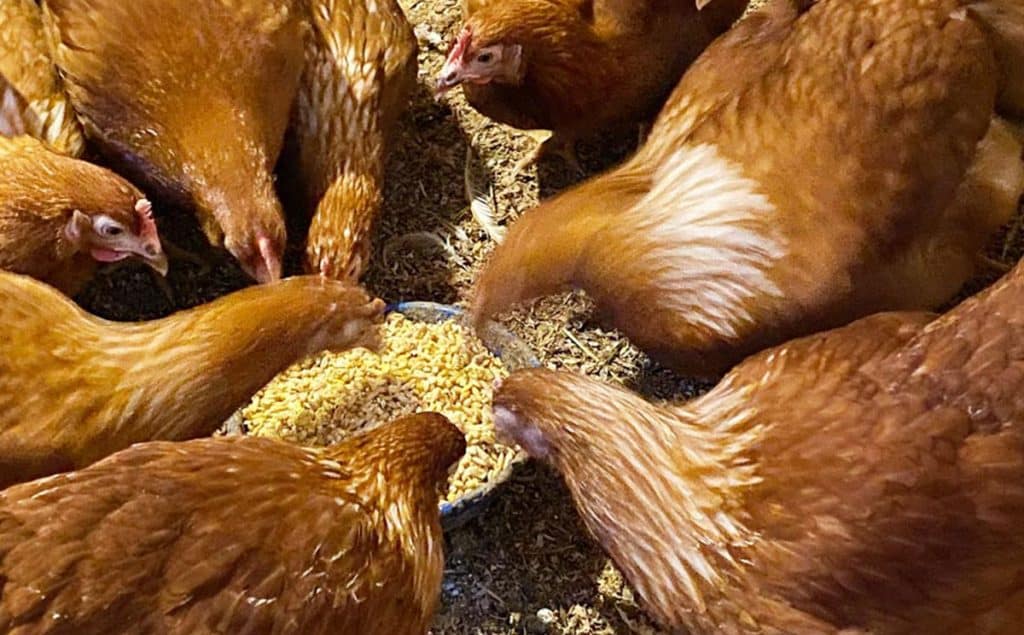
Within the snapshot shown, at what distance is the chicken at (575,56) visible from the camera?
2.14 meters

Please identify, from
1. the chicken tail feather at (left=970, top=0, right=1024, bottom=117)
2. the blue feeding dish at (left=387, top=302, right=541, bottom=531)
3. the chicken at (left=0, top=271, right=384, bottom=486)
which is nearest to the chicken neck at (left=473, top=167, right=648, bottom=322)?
the blue feeding dish at (left=387, top=302, right=541, bottom=531)

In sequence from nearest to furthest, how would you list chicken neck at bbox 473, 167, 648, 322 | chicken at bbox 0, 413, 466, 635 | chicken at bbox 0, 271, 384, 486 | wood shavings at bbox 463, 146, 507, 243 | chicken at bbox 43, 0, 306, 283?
1. chicken at bbox 0, 413, 466, 635
2. chicken at bbox 0, 271, 384, 486
3. chicken neck at bbox 473, 167, 648, 322
4. chicken at bbox 43, 0, 306, 283
5. wood shavings at bbox 463, 146, 507, 243

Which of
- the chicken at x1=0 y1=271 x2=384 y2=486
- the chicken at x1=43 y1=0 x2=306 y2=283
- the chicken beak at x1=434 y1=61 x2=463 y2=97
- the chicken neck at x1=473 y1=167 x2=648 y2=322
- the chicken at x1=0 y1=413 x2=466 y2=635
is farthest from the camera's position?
the chicken beak at x1=434 y1=61 x2=463 y2=97

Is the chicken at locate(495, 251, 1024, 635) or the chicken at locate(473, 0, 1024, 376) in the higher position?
the chicken at locate(473, 0, 1024, 376)

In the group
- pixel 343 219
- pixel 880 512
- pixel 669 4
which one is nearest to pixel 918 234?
pixel 880 512

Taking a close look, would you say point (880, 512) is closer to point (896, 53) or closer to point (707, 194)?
point (707, 194)

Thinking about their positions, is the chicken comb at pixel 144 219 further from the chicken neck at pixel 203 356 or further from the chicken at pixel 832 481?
the chicken at pixel 832 481

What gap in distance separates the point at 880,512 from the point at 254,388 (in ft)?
3.34

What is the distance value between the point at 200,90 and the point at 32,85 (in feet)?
1.14

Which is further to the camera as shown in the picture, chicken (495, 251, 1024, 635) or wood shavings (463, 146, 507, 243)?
wood shavings (463, 146, 507, 243)

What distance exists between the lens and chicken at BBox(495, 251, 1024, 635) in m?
1.44

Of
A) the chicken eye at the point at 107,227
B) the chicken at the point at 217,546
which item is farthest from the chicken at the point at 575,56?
the chicken at the point at 217,546

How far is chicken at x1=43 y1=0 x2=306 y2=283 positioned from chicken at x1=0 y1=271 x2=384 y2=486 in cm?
20

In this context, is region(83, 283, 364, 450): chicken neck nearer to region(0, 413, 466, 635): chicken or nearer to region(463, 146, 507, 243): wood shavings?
region(0, 413, 466, 635): chicken
